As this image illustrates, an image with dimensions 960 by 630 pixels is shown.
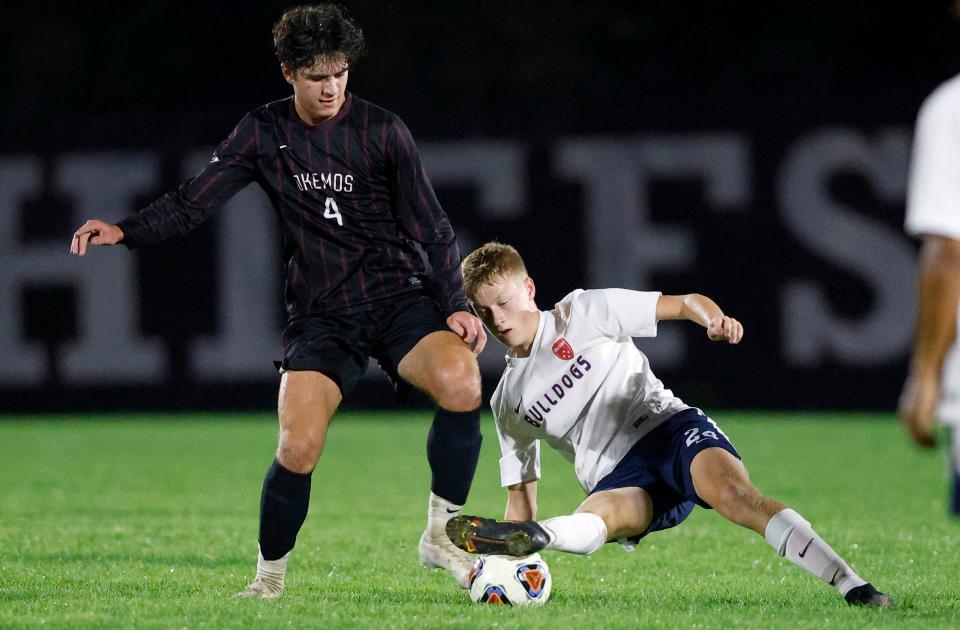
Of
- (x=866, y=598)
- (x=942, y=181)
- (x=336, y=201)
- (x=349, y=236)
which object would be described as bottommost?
(x=866, y=598)

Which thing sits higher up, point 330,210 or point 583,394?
point 330,210

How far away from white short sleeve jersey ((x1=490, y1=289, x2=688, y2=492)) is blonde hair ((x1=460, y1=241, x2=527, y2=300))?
0.24 metres

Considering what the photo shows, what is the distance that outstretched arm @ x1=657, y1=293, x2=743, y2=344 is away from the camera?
14.4ft

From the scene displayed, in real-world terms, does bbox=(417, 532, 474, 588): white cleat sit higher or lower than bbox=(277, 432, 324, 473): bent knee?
lower

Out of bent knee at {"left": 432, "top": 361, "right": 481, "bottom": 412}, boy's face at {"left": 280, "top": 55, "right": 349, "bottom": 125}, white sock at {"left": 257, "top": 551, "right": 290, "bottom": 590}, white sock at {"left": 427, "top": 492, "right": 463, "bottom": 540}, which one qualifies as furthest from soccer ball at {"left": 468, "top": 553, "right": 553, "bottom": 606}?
boy's face at {"left": 280, "top": 55, "right": 349, "bottom": 125}

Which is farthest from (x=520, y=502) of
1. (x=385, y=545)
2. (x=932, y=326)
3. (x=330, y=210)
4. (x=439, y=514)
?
(x=932, y=326)

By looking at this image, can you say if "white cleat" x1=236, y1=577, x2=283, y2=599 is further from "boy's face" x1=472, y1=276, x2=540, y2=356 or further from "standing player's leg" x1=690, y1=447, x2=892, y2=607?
"standing player's leg" x1=690, y1=447, x2=892, y2=607

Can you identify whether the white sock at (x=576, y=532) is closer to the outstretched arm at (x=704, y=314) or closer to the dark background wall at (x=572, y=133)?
the outstretched arm at (x=704, y=314)

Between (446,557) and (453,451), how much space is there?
39 cm

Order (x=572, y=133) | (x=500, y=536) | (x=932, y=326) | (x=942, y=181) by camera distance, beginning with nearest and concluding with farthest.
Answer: (x=932, y=326)
(x=942, y=181)
(x=500, y=536)
(x=572, y=133)

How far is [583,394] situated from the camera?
194 inches

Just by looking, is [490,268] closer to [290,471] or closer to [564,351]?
[564,351]

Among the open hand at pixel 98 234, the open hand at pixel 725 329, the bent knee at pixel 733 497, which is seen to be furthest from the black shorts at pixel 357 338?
the bent knee at pixel 733 497

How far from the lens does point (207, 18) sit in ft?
49.6
